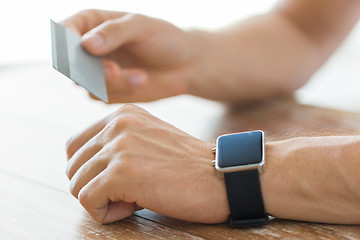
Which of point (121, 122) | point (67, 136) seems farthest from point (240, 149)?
point (67, 136)

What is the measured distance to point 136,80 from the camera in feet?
4.62

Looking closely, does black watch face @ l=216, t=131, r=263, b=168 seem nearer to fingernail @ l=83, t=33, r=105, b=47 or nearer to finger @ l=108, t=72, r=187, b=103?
fingernail @ l=83, t=33, r=105, b=47

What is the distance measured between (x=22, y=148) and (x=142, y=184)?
0.52 metres

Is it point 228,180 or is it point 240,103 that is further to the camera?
point 240,103

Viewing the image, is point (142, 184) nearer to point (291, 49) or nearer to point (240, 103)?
point (240, 103)

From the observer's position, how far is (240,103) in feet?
5.09

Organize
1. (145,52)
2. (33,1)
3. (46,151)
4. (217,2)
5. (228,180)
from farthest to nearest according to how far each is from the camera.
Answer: (217,2), (33,1), (145,52), (46,151), (228,180)

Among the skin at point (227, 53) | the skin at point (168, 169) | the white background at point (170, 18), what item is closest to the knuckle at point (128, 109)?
the skin at point (168, 169)

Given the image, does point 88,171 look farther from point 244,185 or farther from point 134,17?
point 134,17

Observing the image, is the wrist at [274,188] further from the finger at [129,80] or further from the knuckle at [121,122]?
the finger at [129,80]

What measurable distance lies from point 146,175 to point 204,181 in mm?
83

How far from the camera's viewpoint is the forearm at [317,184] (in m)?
0.76

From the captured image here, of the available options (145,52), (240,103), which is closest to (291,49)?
(240,103)

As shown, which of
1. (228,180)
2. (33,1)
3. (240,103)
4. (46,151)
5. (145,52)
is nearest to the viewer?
(228,180)
